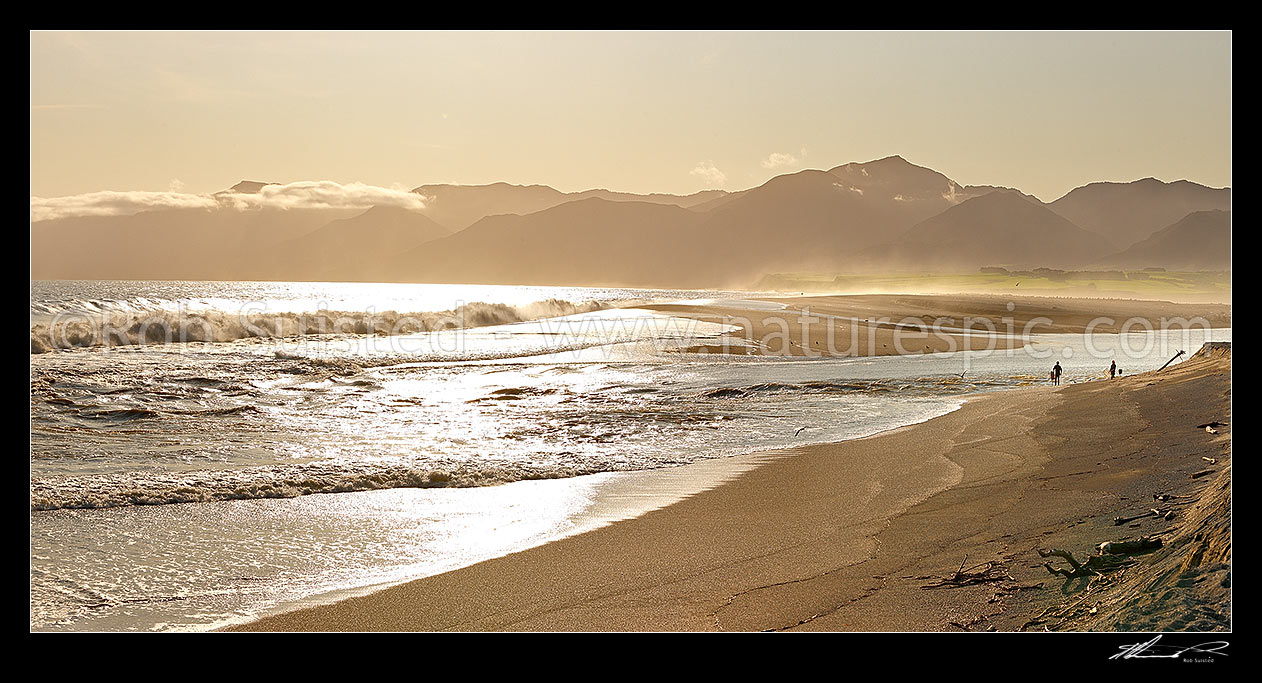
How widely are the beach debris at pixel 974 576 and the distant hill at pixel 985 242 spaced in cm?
4465

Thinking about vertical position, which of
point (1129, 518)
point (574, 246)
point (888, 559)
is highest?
point (574, 246)

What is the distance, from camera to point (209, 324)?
28203 millimetres

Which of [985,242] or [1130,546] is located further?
[985,242]

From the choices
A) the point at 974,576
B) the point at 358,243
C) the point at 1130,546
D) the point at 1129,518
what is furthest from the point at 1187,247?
the point at 358,243

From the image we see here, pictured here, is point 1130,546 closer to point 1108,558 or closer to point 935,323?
point 1108,558

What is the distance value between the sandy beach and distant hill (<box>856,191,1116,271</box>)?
1664 inches

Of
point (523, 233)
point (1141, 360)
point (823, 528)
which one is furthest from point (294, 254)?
point (823, 528)

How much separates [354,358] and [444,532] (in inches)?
631

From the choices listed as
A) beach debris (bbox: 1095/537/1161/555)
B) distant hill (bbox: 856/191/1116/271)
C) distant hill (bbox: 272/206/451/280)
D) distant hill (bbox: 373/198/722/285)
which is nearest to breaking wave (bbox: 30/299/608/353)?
beach debris (bbox: 1095/537/1161/555)

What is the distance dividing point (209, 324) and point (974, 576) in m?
29.7
